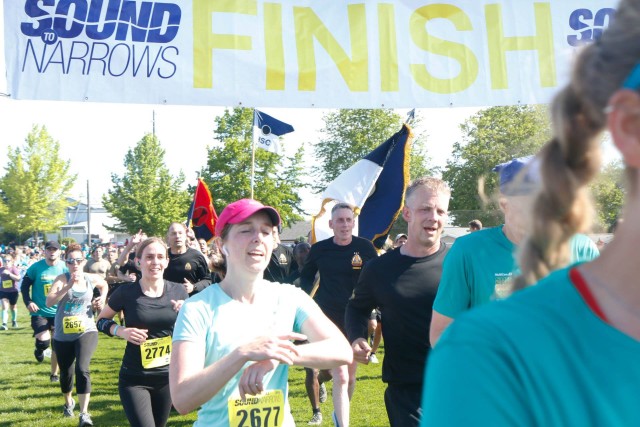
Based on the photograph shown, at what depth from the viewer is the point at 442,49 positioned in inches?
201

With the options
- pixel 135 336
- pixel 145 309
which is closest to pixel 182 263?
pixel 145 309

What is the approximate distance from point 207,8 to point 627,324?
447 cm

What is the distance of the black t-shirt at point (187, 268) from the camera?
387 inches

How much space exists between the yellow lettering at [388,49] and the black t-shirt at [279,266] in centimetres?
557

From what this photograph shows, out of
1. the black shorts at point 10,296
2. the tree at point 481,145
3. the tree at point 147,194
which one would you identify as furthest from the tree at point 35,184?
the black shorts at point 10,296

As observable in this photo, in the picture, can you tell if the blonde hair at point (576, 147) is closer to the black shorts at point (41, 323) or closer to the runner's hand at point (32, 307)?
the runner's hand at point (32, 307)

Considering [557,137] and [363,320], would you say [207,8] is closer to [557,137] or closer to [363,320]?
[363,320]

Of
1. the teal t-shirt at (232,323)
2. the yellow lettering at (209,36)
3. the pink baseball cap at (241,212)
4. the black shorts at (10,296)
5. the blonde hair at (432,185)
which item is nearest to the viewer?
the teal t-shirt at (232,323)

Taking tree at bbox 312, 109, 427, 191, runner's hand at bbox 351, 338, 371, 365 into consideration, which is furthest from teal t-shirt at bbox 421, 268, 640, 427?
tree at bbox 312, 109, 427, 191

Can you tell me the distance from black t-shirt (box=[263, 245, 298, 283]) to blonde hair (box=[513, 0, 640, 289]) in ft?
30.1

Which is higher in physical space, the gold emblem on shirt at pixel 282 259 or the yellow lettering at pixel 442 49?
the yellow lettering at pixel 442 49

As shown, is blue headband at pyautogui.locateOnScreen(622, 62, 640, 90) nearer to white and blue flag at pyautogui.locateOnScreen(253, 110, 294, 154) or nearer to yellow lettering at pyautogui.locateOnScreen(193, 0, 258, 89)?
yellow lettering at pyautogui.locateOnScreen(193, 0, 258, 89)

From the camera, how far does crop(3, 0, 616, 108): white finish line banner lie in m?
4.82

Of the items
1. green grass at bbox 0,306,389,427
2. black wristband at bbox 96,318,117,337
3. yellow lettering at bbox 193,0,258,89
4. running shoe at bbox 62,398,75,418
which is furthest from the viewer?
running shoe at bbox 62,398,75,418
